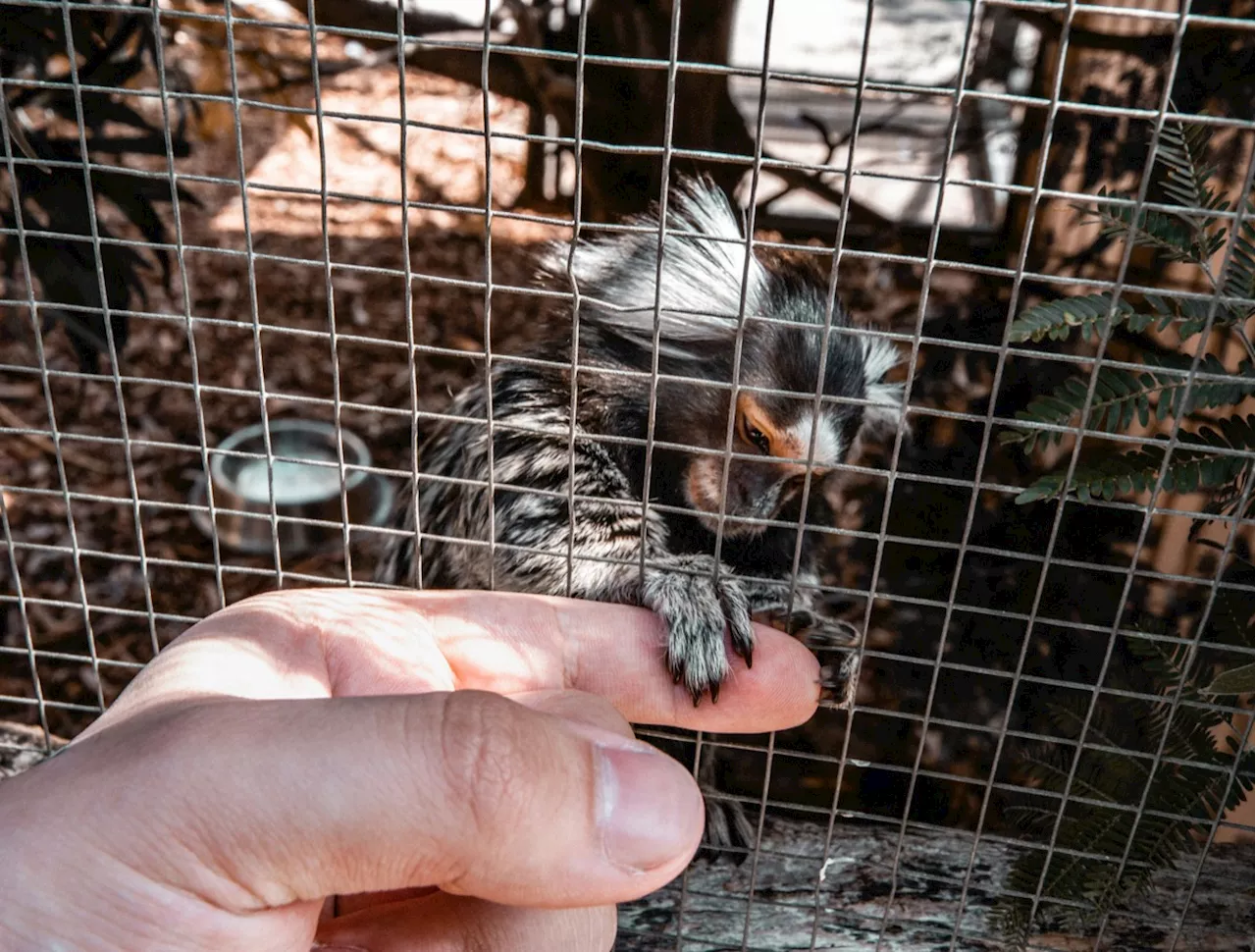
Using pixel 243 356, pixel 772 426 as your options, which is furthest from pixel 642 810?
pixel 243 356

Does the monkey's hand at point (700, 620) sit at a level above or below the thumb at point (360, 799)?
below

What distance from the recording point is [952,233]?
2.78 m

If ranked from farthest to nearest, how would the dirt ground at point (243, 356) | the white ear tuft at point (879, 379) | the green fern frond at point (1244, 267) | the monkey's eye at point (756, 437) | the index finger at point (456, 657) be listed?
the dirt ground at point (243, 356) → the white ear tuft at point (879, 379) → the monkey's eye at point (756, 437) → the green fern frond at point (1244, 267) → the index finger at point (456, 657)

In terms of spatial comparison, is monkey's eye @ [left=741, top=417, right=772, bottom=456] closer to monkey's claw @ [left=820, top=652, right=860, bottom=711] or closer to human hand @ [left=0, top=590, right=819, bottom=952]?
monkey's claw @ [left=820, top=652, right=860, bottom=711]

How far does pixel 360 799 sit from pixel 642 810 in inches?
8.8

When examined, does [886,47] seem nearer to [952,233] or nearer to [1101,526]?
[952,233]

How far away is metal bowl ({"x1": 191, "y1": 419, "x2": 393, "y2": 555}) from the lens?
3.13 meters

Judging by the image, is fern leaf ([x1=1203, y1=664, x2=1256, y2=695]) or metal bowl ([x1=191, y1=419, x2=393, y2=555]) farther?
metal bowl ([x1=191, y1=419, x2=393, y2=555])

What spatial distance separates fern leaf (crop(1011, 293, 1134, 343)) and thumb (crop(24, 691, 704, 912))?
23.2 inches

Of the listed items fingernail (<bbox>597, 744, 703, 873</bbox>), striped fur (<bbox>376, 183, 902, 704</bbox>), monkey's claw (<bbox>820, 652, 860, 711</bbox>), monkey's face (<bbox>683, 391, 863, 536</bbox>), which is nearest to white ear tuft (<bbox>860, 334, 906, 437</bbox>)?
striped fur (<bbox>376, 183, 902, 704</bbox>)

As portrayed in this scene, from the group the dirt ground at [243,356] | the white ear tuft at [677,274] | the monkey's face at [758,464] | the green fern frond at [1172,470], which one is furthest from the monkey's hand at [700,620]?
the dirt ground at [243,356]

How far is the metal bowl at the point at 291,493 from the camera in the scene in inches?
123

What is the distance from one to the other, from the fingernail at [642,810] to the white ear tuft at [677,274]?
940 millimetres

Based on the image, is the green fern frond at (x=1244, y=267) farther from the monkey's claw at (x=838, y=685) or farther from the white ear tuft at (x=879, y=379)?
the white ear tuft at (x=879, y=379)
